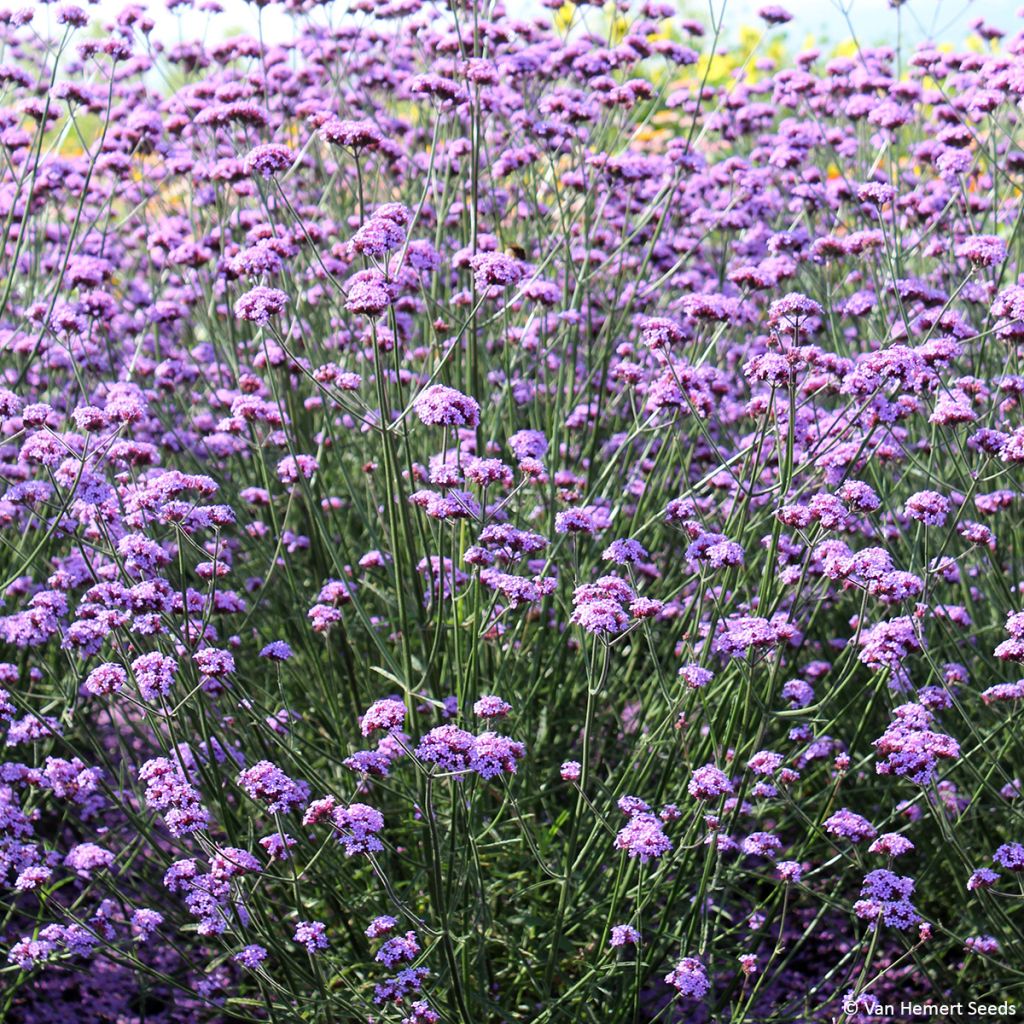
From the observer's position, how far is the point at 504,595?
12.5 ft

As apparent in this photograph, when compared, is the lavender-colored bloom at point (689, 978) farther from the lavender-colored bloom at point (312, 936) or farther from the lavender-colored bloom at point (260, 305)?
the lavender-colored bloom at point (260, 305)

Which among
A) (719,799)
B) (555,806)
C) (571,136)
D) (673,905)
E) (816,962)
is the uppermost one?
(571,136)

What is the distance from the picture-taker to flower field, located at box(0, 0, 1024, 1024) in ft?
10.8

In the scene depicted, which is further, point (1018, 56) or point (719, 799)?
point (1018, 56)

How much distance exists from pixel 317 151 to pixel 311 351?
6.88 feet

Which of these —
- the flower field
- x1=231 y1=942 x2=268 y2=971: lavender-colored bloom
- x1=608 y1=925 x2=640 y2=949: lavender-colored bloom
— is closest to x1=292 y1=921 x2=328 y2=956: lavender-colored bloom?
the flower field

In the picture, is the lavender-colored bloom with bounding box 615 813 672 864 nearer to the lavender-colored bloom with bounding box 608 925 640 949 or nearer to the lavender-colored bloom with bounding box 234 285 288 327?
the lavender-colored bloom with bounding box 608 925 640 949

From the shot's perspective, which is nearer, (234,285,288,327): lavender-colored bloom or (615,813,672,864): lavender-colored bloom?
(615,813,672,864): lavender-colored bloom

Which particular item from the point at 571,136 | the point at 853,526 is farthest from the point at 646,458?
the point at 571,136

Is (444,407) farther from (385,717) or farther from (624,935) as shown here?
(624,935)

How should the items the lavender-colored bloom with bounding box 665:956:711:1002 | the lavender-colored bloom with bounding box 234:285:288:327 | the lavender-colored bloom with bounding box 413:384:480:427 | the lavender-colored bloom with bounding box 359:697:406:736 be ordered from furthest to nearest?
the lavender-colored bloom with bounding box 234:285:288:327, the lavender-colored bloom with bounding box 413:384:480:427, the lavender-colored bloom with bounding box 665:956:711:1002, the lavender-colored bloom with bounding box 359:697:406:736

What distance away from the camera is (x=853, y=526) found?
411 centimetres

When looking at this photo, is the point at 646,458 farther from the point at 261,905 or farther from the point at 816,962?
the point at 261,905

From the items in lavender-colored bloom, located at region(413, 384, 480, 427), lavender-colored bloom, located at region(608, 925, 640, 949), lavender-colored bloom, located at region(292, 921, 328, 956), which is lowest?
lavender-colored bloom, located at region(292, 921, 328, 956)
